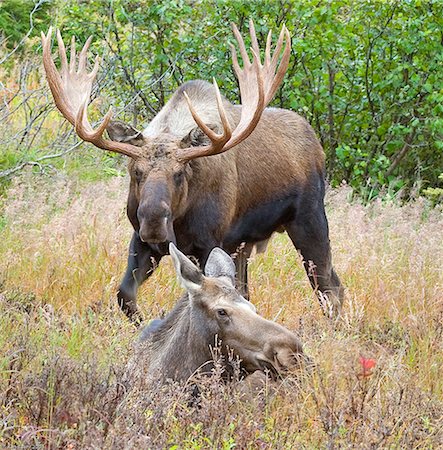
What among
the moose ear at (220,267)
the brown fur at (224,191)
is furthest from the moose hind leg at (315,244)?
the moose ear at (220,267)

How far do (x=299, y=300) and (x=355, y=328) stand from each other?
53.4 inches

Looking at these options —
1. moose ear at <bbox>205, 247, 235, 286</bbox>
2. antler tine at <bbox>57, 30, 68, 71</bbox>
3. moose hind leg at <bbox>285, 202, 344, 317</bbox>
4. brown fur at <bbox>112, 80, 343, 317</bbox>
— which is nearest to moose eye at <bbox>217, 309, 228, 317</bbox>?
moose ear at <bbox>205, 247, 235, 286</bbox>

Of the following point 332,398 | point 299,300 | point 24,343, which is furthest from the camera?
point 299,300

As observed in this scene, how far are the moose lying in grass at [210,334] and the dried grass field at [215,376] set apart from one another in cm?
15

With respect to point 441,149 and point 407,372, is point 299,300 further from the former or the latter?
point 441,149

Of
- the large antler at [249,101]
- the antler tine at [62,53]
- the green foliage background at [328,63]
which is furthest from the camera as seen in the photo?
the green foliage background at [328,63]

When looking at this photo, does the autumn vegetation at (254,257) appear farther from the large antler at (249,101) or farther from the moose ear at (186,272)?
the large antler at (249,101)

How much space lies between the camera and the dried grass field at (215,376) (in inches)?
178

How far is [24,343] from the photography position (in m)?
5.49

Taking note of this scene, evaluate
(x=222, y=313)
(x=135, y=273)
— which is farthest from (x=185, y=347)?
(x=135, y=273)

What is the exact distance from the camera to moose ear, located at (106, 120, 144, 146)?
7.32 m

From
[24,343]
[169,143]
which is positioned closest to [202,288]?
[24,343]

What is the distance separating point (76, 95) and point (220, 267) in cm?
245

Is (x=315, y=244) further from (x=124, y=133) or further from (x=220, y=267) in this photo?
(x=220, y=267)
